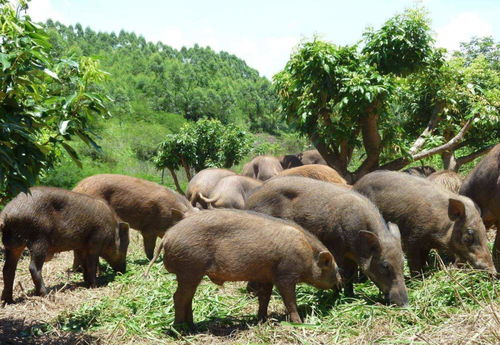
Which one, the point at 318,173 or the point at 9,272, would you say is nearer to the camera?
the point at 9,272

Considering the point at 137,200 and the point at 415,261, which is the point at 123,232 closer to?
the point at 137,200

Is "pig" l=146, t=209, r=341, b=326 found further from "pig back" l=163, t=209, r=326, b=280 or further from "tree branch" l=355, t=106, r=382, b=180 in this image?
"tree branch" l=355, t=106, r=382, b=180

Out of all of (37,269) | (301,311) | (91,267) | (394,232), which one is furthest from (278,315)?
(37,269)

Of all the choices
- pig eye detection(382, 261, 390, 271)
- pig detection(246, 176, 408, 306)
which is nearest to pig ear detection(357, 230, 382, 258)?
pig detection(246, 176, 408, 306)

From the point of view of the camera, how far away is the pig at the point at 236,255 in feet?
18.6

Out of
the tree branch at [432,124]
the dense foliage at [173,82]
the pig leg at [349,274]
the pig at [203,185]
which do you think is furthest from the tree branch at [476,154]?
the dense foliage at [173,82]

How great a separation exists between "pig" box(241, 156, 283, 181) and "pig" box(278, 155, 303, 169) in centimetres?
14

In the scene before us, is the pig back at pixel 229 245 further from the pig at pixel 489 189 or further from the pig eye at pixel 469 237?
the pig at pixel 489 189

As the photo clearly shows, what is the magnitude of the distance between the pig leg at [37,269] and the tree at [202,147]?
400 inches

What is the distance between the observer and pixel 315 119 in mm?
11211

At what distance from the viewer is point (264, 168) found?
13484 mm

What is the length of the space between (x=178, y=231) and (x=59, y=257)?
5.91 metres

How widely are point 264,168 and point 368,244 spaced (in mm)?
7280

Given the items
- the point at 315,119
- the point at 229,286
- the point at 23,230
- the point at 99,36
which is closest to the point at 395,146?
the point at 315,119
